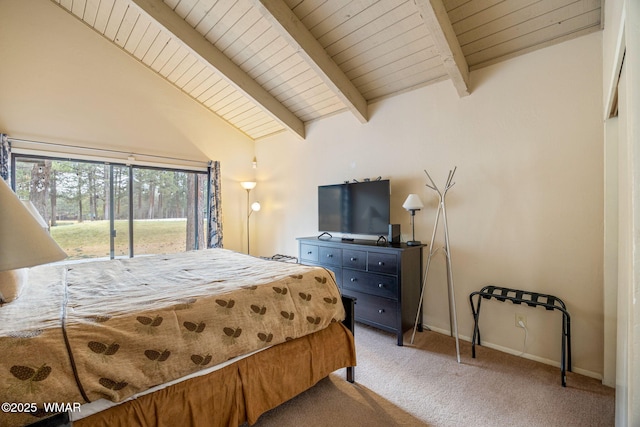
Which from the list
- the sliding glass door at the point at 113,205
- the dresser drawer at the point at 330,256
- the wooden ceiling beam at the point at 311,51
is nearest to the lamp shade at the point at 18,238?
the wooden ceiling beam at the point at 311,51

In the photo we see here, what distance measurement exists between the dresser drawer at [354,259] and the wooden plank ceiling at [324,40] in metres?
1.63

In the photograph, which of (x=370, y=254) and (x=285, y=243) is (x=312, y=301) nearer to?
(x=370, y=254)

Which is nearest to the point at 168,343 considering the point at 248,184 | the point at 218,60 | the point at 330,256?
the point at 330,256

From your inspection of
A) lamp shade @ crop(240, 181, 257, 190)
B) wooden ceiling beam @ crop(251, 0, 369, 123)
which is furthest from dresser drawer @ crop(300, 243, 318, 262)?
lamp shade @ crop(240, 181, 257, 190)

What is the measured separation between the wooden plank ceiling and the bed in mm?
2146

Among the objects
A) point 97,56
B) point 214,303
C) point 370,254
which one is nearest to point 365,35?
point 370,254

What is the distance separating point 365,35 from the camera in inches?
100

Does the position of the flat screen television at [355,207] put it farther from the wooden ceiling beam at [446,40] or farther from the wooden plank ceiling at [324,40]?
the wooden ceiling beam at [446,40]

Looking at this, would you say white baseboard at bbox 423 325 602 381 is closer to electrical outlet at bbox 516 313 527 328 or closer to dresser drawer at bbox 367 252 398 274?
electrical outlet at bbox 516 313 527 328

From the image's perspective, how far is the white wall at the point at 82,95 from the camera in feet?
10.0

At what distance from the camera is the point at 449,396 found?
71.7 inches

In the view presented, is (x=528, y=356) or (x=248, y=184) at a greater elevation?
(x=248, y=184)

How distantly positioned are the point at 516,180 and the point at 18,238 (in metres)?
2.97

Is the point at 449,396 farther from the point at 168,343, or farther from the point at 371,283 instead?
the point at 168,343
